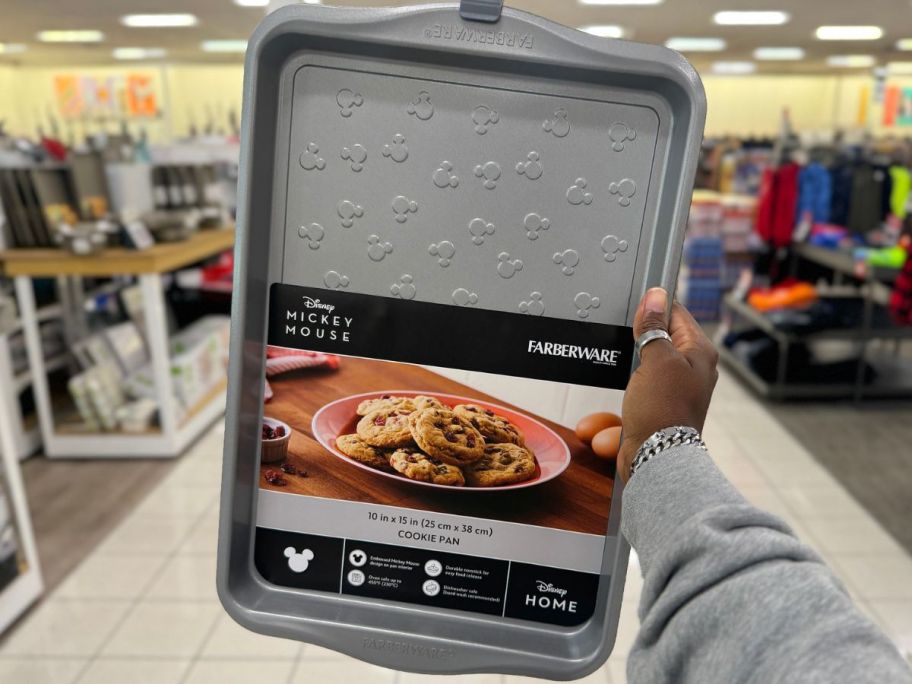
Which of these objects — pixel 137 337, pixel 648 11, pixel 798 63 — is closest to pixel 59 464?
pixel 137 337

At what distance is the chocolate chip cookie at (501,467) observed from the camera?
0.78m

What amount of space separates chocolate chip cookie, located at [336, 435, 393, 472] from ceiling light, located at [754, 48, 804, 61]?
10.9 m

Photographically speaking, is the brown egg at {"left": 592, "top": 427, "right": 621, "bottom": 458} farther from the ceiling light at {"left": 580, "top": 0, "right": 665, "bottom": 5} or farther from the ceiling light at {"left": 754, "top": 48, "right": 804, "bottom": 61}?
the ceiling light at {"left": 754, "top": 48, "right": 804, "bottom": 61}

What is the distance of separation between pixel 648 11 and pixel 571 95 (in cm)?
733

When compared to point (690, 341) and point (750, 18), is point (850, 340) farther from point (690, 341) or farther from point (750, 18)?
point (690, 341)

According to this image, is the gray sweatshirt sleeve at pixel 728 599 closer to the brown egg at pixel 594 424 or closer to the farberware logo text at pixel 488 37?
the brown egg at pixel 594 424

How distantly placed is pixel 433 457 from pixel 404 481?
4 centimetres

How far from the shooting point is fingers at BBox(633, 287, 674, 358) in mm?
693

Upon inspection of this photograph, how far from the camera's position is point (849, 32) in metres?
8.16

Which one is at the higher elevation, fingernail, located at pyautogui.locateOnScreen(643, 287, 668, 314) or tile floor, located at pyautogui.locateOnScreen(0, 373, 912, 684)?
fingernail, located at pyautogui.locateOnScreen(643, 287, 668, 314)

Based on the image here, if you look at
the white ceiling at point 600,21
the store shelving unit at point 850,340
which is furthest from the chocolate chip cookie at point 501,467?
the white ceiling at point 600,21

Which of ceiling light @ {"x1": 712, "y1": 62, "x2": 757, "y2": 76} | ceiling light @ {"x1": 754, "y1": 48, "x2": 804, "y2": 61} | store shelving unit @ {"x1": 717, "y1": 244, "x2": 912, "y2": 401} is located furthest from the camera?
ceiling light @ {"x1": 712, "y1": 62, "x2": 757, "y2": 76}

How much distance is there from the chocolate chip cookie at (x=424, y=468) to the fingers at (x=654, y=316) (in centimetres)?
25

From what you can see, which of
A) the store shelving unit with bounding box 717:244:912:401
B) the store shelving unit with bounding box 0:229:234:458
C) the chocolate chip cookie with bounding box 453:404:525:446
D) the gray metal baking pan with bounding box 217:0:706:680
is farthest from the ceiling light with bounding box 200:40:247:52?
the chocolate chip cookie with bounding box 453:404:525:446
